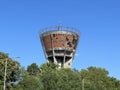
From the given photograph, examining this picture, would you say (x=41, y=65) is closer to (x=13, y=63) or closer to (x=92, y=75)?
(x=92, y=75)

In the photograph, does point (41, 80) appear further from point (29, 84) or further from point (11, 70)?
point (11, 70)

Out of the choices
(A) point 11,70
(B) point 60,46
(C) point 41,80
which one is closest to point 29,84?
(C) point 41,80

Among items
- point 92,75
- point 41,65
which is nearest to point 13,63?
point 41,65

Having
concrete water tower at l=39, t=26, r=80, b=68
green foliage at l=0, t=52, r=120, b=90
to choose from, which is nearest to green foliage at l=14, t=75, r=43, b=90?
green foliage at l=0, t=52, r=120, b=90

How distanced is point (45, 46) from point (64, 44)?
302 inches

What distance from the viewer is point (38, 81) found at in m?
79.0

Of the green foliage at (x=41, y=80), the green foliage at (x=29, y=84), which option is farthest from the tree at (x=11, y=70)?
the green foliage at (x=29, y=84)

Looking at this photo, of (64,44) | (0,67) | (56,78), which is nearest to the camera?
(56,78)

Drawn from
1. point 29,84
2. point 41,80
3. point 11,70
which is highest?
point 11,70

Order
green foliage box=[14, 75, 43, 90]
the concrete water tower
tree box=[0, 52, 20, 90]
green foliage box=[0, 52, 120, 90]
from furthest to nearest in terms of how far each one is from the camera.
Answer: the concrete water tower → tree box=[0, 52, 20, 90] → green foliage box=[14, 75, 43, 90] → green foliage box=[0, 52, 120, 90]

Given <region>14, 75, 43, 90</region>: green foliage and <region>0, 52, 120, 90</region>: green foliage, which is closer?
<region>0, 52, 120, 90</region>: green foliage

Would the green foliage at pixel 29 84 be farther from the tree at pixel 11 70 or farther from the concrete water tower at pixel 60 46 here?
the concrete water tower at pixel 60 46

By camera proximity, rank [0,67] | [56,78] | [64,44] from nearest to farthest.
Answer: [56,78]
[0,67]
[64,44]

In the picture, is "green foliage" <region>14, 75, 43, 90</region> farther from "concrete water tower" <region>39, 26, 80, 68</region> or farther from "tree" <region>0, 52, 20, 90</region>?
"concrete water tower" <region>39, 26, 80, 68</region>
